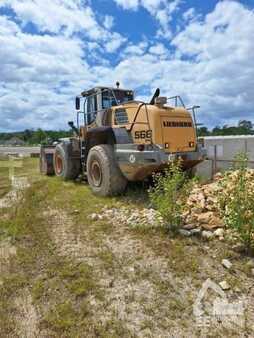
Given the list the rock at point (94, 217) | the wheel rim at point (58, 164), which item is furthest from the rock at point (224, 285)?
the wheel rim at point (58, 164)

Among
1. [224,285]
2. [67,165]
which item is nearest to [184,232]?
[224,285]

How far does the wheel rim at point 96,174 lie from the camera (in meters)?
7.90

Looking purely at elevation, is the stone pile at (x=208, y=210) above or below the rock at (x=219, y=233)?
above

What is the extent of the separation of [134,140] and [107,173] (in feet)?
3.07

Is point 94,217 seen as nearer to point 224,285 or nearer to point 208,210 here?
point 208,210

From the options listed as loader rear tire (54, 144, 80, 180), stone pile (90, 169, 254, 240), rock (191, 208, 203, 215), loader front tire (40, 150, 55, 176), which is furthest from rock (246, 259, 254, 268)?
loader front tire (40, 150, 55, 176)

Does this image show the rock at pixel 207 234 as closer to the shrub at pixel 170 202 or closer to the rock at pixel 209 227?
the rock at pixel 209 227

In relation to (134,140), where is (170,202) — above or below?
below

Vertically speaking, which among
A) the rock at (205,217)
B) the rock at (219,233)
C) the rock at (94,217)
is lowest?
the rock at (94,217)

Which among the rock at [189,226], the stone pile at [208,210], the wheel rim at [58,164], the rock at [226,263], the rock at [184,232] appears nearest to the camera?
the rock at [226,263]

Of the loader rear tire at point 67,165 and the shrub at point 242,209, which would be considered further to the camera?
the loader rear tire at point 67,165

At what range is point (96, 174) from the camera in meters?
8.12

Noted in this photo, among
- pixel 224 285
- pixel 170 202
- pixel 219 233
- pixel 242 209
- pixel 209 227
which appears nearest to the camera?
pixel 224 285

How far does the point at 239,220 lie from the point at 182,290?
47.5 inches
